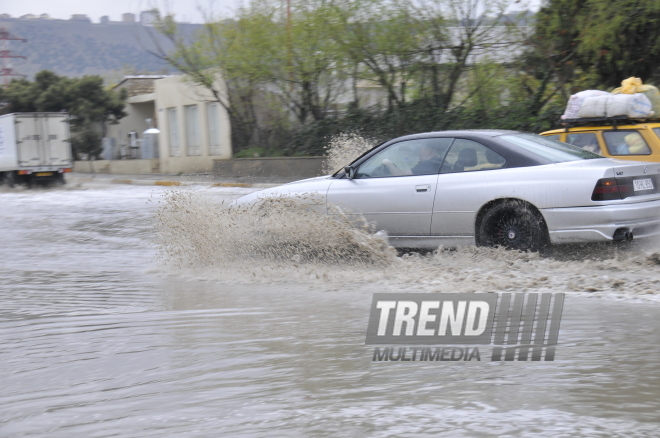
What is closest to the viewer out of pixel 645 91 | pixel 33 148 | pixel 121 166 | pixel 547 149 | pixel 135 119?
pixel 547 149

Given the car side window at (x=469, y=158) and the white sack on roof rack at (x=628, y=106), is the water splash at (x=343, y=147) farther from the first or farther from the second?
the car side window at (x=469, y=158)

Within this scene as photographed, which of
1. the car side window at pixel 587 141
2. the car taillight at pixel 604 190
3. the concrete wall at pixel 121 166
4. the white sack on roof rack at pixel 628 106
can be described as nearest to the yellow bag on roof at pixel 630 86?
the white sack on roof rack at pixel 628 106

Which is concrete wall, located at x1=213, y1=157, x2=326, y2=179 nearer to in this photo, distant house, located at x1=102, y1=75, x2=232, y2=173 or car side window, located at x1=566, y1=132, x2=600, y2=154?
distant house, located at x1=102, y1=75, x2=232, y2=173

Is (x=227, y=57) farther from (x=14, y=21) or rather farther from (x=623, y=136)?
(x=14, y=21)

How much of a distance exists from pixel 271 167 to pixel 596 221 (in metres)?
19.0

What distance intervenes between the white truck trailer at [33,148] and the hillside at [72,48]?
362 feet

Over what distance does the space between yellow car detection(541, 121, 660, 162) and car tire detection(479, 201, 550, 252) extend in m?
2.56

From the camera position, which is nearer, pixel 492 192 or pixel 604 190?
pixel 604 190

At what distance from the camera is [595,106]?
937 centimetres

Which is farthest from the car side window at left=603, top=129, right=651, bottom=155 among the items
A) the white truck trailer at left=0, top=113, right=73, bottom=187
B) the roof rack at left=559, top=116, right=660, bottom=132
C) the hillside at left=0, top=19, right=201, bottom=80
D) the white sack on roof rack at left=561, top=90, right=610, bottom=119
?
the hillside at left=0, top=19, right=201, bottom=80

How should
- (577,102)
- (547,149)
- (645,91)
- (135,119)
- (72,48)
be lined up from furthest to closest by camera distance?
(72,48), (135,119), (645,91), (577,102), (547,149)

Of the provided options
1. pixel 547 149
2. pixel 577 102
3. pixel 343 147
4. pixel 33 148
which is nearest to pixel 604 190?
pixel 547 149

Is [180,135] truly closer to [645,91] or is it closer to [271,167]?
[271,167]

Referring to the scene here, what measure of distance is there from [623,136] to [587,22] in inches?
371
